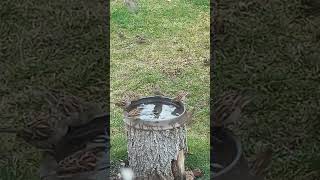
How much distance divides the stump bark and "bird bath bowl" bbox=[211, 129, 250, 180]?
13cm

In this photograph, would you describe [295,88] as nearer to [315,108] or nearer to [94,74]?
[315,108]

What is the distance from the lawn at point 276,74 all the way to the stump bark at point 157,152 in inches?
12.4

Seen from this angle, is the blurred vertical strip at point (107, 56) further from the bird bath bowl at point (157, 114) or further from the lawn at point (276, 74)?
the lawn at point (276, 74)

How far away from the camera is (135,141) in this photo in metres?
2.44

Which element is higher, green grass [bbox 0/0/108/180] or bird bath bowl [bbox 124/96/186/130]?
green grass [bbox 0/0/108/180]

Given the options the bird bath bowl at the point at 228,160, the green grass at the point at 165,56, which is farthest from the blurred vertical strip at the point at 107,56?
the bird bath bowl at the point at 228,160

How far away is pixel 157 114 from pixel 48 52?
2.79ft

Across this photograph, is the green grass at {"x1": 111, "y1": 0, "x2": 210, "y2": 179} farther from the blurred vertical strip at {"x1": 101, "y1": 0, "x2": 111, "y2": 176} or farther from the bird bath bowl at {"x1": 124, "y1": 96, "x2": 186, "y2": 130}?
the bird bath bowl at {"x1": 124, "y1": 96, "x2": 186, "y2": 130}

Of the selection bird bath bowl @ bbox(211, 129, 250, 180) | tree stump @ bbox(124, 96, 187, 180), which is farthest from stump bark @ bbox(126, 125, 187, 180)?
bird bath bowl @ bbox(211, 129, 250, 180)

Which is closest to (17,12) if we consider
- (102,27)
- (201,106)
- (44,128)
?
(102,27)

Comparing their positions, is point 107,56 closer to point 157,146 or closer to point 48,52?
point 48,52

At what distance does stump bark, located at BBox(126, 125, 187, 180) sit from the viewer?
2.41 metres

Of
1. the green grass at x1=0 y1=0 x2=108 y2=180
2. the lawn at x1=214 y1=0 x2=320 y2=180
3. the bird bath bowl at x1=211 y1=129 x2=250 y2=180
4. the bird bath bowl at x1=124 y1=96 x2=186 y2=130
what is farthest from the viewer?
the green grass at x1=0 y1=0 x2=108 y2=180

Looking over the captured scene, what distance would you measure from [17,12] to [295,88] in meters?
1.32
